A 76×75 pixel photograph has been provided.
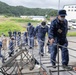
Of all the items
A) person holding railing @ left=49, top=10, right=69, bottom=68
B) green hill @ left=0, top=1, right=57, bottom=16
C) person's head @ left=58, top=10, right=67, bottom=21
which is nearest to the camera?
person's head @ left=58, top=10, right=67, bottom=21

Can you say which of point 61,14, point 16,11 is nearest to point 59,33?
point 61,14

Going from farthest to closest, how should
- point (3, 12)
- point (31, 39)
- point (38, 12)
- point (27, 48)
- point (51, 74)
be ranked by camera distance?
point (38, 12) < point (3, 12) < point (31, 39) < point (27, 48) < point (51, 74)

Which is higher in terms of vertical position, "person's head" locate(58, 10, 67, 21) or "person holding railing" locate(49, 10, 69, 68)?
"person's head" locate(58, 10, 67, 21)

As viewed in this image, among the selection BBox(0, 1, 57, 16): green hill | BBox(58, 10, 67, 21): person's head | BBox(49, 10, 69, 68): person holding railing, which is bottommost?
BBox(0, 1, 57, 16): green hill

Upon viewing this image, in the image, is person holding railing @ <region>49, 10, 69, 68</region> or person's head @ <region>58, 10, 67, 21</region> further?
person holding railing @ <region>49, 10, 69, 68</region>

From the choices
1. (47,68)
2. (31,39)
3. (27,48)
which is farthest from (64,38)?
(31,39)

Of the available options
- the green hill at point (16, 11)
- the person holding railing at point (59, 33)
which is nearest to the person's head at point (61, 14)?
the person holding railing at point (59, 33)

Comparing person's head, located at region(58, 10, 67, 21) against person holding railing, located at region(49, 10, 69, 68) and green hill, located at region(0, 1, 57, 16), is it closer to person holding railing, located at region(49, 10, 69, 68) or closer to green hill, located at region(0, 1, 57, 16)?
person holding railing, located at region(49, 10, 69, 68)

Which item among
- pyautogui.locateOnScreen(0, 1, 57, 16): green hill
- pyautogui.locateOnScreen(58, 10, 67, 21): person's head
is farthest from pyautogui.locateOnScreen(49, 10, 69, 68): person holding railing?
pyautogui.locateOnScreen(0, 1, 57, 16): green hill

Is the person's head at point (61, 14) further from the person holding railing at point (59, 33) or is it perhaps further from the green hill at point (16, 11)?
the green hill at point (16, 11)

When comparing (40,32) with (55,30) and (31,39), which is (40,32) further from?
(55,30)

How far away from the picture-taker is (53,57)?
788 cm

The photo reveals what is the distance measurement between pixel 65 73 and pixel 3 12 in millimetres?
141632

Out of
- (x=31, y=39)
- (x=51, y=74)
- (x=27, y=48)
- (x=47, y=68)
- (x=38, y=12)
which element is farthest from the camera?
(x=38, y=12)
